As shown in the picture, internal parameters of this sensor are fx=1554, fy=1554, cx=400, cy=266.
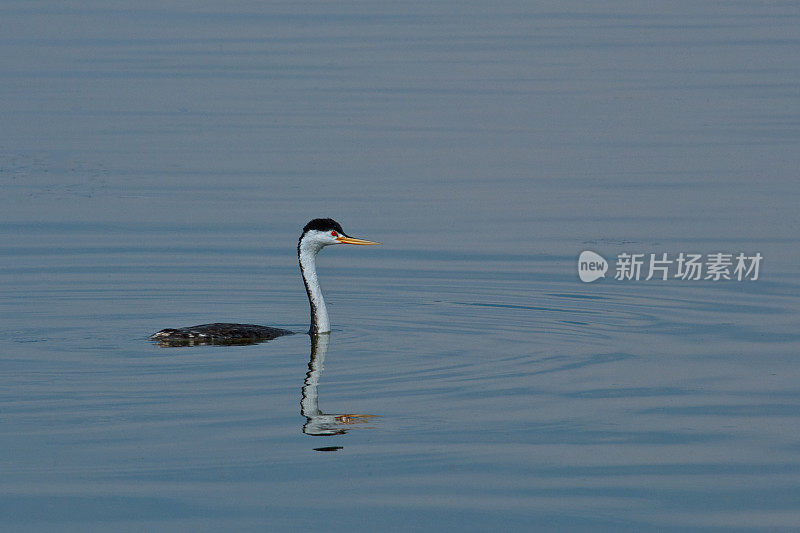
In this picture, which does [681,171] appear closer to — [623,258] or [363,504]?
[623,258]

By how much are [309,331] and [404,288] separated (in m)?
1.54

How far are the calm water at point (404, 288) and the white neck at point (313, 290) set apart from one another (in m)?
0.21

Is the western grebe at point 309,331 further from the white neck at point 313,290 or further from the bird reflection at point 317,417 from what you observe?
the bird reflection at point 317,417

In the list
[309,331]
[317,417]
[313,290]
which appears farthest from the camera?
[309,331]

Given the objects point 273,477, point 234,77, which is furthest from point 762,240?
point 234,77

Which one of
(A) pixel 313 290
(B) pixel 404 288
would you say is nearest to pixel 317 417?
(A) pixel 313 290

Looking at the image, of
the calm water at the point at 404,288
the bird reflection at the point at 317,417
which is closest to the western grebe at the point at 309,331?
the calm water at the point at 404,288

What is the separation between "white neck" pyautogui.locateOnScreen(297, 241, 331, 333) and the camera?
13766 millimetres

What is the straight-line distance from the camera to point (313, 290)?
546 inches

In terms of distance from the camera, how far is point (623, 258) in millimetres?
16312

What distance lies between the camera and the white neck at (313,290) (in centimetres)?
1377

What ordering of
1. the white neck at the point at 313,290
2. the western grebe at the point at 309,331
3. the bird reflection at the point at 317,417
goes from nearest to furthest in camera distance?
the bird reflection at the point at 317,417
the western grebe at the point at 309,331
the white neck at the point at 313,290

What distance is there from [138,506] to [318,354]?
173 inches

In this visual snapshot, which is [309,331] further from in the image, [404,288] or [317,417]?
[317,417]
